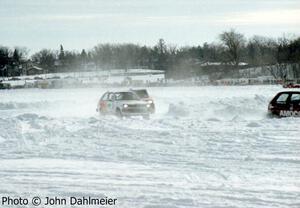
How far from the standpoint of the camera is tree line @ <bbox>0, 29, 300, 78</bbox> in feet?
339

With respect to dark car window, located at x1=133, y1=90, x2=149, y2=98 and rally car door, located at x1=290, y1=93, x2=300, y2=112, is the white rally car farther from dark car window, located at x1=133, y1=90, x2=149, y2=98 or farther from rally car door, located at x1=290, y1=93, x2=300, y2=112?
rally car door, located at x1=290, y1=93, x2=300, y2=112

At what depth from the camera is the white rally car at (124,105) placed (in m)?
24.1

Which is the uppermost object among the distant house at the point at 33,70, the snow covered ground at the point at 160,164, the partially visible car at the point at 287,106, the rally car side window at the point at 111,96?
the distant house at the point at 33,70

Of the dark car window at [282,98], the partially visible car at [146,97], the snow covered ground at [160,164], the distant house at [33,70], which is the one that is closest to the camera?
the snow covered ground at [160,164]

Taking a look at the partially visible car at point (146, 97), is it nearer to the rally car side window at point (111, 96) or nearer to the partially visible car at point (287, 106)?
the rally car side window at point (111, 96)

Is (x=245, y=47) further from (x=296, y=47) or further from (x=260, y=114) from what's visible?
(x=260, y=114)

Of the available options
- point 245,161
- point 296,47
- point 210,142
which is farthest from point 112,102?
point 296,47

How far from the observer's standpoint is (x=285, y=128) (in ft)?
54.7

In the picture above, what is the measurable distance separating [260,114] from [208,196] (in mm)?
19805

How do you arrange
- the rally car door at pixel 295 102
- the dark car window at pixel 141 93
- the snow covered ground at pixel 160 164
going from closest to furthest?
the snow covered ground at pixel 160 164
the rally car door at pixel 295 102
the dark car window at pixel 141 93

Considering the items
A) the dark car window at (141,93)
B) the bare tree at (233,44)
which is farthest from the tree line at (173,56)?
the dark car window at (141,93)

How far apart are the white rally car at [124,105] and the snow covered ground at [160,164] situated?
6081 mm

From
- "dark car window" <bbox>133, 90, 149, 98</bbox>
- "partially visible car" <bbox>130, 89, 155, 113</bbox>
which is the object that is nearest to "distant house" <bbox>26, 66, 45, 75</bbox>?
"dark car window" <bbox>133, 90, 149, 98</bbox>

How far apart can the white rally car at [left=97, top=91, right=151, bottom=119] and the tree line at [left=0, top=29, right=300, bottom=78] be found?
65947 mm
